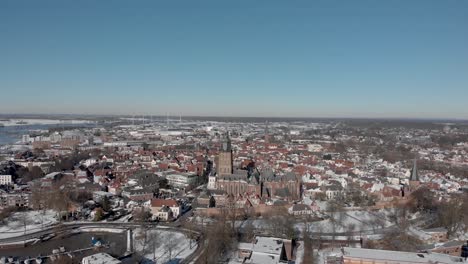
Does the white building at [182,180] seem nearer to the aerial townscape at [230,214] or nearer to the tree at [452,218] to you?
the aerial townscape at [230,214]

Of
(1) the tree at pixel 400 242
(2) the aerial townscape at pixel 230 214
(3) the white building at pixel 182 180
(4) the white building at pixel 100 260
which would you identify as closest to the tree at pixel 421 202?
(2) the aerial townscape at pixel 230 214

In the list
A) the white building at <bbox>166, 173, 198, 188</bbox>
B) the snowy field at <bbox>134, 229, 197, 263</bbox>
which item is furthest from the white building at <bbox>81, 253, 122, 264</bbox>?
the white building at <bbox>166, 173, 198, 188</bbox>

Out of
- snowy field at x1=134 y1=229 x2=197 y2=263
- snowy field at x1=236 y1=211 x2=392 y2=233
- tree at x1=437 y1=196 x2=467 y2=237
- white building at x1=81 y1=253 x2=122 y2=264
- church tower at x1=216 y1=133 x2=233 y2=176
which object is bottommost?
snowy field at x1=134 y1=229 x2=197 y2=263

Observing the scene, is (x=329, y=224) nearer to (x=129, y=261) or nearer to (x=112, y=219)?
(x=129, y=261)

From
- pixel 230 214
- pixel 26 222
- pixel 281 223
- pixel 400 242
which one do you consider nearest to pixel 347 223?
pixel 400 242

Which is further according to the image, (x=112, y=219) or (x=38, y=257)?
(x=112, y=219)

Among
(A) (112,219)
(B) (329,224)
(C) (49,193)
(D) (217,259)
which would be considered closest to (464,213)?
(B) (329,224)

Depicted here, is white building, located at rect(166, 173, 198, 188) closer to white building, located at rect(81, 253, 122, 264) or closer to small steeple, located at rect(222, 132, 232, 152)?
small steeple, located at rect(222, 132, 232, 152)
